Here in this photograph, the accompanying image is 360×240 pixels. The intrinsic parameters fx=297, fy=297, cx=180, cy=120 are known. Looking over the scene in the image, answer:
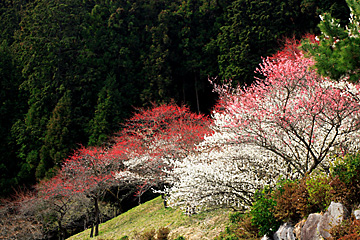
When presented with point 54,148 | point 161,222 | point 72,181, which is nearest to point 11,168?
point 54,148

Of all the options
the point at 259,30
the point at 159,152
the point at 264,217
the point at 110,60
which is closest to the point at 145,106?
the point at 110,60

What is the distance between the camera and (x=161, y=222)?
10320 millimetres

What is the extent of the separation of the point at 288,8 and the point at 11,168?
2677 centimetres

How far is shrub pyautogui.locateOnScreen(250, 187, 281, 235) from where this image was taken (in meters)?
5.06

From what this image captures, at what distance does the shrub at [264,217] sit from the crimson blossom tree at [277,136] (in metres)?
0.90

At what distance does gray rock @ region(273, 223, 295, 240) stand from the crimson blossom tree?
4.21ft

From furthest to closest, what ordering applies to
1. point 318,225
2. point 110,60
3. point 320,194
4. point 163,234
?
point 110,60, point 163,234, point 320,194, point 318,225

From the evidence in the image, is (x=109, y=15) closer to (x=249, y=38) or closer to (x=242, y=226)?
(x=249, y=38)

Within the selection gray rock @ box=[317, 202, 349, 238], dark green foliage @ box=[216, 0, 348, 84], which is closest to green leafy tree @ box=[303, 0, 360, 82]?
gray rock @ box=[317, 202, 349, 238]

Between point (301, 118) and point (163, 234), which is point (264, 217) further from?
point (163, 234)

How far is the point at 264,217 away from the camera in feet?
16.9

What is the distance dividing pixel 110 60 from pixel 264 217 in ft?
83.3

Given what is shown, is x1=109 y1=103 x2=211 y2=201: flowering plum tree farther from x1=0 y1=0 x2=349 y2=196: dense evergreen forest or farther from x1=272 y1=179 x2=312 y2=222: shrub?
x1=0 y1=0 x2=349 y2=196: dense evergreen forest

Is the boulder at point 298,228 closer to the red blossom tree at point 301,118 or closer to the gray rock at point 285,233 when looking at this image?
the gray rock at point 285,233
